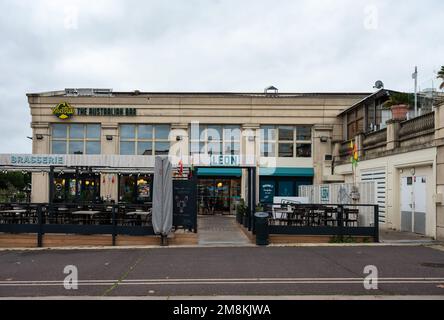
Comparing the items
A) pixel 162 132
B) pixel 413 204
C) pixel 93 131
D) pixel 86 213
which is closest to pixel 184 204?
pixel 86 213

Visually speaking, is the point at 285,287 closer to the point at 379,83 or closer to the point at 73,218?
the point at 73,218

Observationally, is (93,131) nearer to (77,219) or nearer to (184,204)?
(77,219)

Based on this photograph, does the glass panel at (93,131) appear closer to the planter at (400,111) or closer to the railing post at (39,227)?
the railing post at (39,227)

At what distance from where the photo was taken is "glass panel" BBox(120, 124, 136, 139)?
29766 millimetres

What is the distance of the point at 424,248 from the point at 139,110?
19.2 m

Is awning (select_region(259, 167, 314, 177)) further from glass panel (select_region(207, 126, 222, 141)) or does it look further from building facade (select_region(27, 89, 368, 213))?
glass panel (select_region(207, 126, 222, 141))

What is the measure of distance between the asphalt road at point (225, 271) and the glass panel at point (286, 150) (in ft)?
51.8

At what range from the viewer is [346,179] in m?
26.3

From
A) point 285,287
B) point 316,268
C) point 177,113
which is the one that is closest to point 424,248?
point 316,268

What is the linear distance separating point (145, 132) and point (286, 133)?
8091 millimetres

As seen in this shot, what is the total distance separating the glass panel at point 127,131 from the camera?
29.8 meters

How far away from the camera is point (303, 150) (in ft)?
98.5

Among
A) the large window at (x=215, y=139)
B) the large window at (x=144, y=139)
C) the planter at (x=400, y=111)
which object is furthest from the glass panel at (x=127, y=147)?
the planter at (x=400, y=111)

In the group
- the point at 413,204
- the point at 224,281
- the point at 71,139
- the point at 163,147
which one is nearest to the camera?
the point at 224,281
